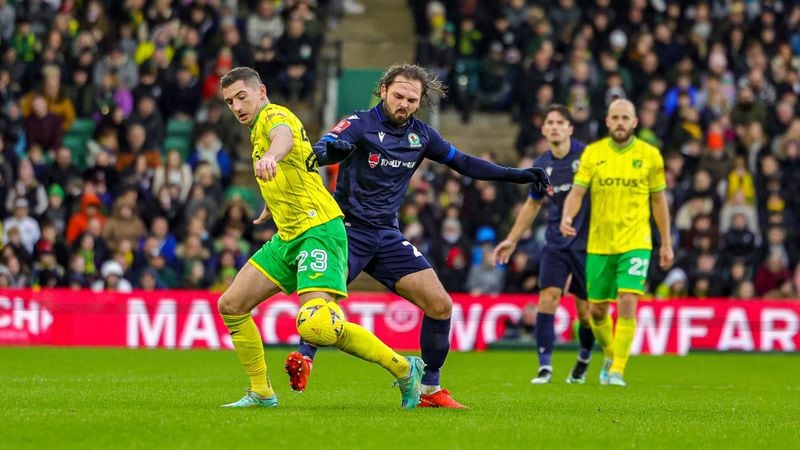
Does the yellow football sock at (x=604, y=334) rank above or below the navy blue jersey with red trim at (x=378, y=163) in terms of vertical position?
below

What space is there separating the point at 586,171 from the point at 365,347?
5279 mm

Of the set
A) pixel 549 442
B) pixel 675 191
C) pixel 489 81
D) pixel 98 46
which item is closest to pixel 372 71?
pixel 489 81

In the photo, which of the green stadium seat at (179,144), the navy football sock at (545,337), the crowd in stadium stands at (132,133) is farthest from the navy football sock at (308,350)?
the green stadium seat at (179,144)

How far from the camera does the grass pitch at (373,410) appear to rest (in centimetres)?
851

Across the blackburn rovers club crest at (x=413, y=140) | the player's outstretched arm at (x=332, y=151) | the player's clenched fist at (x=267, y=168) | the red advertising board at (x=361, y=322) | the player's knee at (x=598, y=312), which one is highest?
the blackburn rovers club crest at (x=413, y=140)

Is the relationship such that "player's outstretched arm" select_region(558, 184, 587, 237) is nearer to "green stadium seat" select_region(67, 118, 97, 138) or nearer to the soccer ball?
the soccer ball

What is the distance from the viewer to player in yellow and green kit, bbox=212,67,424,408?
9.90m

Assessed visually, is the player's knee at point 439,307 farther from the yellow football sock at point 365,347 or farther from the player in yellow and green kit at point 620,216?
the player in yellow and green kit at point 620,216

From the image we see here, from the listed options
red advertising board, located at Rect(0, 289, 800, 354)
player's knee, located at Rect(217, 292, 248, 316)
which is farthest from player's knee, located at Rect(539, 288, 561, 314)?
red advertising board, located at Rect(0, 289, 800, 354)

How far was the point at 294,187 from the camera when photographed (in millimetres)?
10086

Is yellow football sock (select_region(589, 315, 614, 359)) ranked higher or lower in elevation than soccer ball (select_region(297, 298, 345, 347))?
lower

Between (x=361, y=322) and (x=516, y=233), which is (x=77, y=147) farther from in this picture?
(x=516, y=233)

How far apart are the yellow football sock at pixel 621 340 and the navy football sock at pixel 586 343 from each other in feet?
1.70

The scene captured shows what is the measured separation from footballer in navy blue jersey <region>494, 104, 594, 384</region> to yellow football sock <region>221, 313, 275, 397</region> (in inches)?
188
